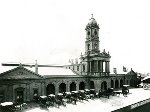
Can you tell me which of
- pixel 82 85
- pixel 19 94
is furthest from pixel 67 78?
pixel 19 94

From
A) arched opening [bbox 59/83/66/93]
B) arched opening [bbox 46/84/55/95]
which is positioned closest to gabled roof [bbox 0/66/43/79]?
arched opening [bbox 46/84/55/95]

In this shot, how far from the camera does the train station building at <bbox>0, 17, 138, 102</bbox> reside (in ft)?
94.4

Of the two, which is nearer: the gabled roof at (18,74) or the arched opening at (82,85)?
the gabled roof at (18,74)

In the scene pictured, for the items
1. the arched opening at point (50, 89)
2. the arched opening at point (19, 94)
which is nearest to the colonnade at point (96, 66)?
the arched opening at point (50, 89)

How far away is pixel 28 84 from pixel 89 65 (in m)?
15.6

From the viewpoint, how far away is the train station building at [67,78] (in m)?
28.8

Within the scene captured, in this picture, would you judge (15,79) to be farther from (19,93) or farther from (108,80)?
(108,80)

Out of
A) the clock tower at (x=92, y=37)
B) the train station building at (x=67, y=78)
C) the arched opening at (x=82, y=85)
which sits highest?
the clock tower at (x=92, y=37)

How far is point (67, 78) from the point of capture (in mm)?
37719

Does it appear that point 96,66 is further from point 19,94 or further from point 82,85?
point 19,94

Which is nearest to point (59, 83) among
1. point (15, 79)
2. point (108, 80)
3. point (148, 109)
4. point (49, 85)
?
point (49, 85)

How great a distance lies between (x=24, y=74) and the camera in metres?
30.2

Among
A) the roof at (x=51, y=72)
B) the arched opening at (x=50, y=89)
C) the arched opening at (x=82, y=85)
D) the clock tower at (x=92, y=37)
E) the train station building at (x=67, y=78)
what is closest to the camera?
the train station building at (x=67, y=78)

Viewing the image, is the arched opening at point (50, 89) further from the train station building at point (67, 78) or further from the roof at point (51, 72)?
the roof at point (51, 72)
